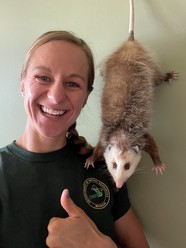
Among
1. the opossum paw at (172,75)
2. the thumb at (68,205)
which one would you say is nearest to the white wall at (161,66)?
the opossum paw at (172,75)

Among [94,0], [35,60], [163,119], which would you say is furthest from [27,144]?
[94,0]

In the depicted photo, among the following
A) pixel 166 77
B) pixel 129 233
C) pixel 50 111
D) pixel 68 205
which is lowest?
pixel 129 233

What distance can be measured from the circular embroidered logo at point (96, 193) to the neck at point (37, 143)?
155 millimetres

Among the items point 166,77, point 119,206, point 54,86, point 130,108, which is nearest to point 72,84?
point 54,86

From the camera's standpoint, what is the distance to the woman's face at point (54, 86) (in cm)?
93

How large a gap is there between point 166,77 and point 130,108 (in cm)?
15

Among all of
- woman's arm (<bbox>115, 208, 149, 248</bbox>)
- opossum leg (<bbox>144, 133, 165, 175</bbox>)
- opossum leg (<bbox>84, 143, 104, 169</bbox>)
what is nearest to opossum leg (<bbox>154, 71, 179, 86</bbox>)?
opossum leg (<bbox>144, 133, 165, 175</bbox>)

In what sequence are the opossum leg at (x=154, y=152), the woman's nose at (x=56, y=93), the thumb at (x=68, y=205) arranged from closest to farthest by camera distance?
the thumb at (x=68, y=205) → the woman's nose at (x=56, y=93) → the opossum leg at (x=154, y=152)

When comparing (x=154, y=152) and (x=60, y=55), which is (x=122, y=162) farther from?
(x=60, y=55)

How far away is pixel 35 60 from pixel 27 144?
26 cm

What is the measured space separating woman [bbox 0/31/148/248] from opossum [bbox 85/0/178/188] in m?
0.08

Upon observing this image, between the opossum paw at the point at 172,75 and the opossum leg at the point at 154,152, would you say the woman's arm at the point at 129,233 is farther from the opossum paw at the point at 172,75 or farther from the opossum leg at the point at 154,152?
the opossum paw at the point at 172,75

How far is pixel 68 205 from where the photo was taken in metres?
0.83

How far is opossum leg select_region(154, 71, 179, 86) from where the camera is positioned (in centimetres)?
102
